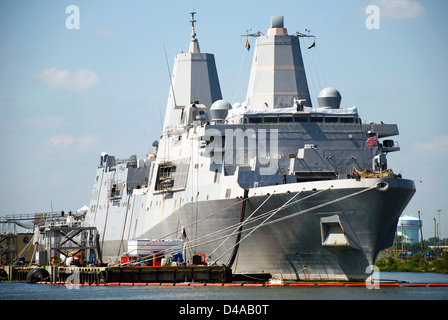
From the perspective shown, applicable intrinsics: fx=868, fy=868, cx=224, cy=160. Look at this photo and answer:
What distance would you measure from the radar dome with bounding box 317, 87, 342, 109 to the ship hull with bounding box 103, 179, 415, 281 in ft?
29.2

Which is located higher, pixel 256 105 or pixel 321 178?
pixel 256 105

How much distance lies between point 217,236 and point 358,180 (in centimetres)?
989

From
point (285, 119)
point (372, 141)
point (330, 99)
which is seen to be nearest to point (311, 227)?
point (372, 141)

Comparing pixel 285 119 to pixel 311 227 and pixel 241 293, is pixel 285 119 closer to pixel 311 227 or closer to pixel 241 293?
pixel 311 227

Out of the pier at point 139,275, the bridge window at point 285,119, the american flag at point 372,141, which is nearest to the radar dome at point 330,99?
the bridge window at point 285,119

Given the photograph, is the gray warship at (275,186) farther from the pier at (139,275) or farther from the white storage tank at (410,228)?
the white storage tank at (410,228)

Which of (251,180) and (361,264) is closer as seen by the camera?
(361,264)

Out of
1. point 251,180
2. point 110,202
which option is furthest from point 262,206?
point 110,202

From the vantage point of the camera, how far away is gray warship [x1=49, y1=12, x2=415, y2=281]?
135ft

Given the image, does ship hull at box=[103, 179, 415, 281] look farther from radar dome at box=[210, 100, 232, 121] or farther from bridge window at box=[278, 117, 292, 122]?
radar dome at box=[210, 100, 232, 121]

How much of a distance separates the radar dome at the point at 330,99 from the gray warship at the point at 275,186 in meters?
0.06

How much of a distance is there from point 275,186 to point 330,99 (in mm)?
9384
